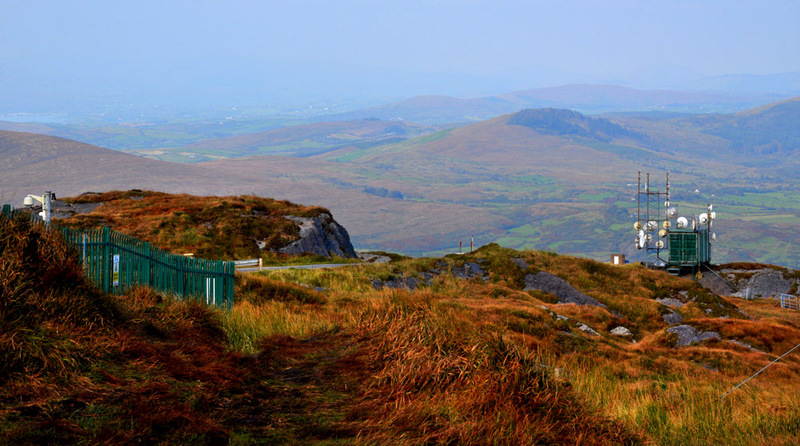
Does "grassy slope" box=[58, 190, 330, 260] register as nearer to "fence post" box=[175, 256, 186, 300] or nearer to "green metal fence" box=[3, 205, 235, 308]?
"green metal fence" box=[3, 205, 235, 308]

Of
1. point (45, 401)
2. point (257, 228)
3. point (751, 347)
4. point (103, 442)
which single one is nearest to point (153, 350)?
point (45, 401)

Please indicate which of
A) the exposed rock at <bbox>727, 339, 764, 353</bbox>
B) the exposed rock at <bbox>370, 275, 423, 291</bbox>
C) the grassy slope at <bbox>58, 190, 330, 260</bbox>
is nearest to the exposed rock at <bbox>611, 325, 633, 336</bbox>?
the exposed rock at <bbox>727, 339, 764, 353</bbox>

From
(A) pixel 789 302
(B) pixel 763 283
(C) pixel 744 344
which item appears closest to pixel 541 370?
(C) pixel 744 344

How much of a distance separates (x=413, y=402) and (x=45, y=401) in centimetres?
392

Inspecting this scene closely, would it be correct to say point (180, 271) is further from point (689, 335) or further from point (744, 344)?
point (744, 344)

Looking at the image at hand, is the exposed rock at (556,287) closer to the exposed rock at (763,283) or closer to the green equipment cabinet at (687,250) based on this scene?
the exposed rock at (763,283)

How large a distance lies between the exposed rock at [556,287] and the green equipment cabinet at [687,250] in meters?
37.8

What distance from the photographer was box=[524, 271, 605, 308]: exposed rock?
4016 cm

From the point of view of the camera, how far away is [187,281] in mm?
16875

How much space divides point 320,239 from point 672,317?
78.4 feet

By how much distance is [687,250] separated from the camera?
75188 mm

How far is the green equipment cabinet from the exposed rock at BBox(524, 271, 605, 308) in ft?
124

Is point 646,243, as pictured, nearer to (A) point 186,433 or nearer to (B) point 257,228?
(B) point 257,228

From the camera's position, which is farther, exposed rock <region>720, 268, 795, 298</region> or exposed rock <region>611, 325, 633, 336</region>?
exposed rock <region>720, 268, 795, 298</region>
